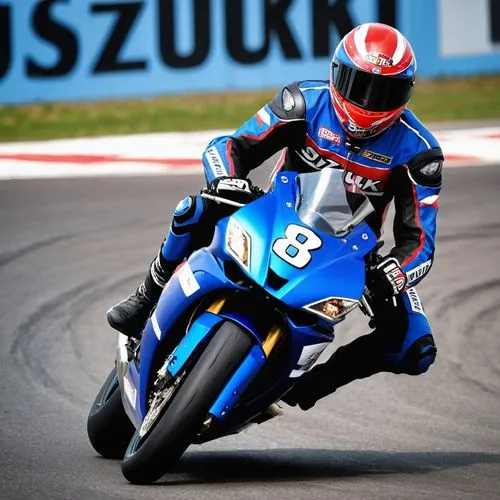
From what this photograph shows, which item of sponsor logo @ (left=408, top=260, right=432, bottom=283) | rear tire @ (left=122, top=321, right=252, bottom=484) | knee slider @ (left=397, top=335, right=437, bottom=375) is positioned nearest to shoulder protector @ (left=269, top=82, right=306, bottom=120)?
sponsor logo @ (left=408, top=260, right=432, bottom=283)

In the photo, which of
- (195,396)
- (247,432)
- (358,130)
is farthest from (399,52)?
(247,432)

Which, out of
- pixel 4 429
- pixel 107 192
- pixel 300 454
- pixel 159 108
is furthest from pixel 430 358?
pixel 159 108

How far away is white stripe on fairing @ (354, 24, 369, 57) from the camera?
4.95m

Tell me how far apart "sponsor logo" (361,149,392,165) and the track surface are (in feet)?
3.88

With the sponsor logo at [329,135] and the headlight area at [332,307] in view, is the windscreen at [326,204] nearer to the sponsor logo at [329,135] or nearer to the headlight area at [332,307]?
the headlight area at [332,307]

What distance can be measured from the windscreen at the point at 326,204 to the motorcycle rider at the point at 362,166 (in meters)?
0.31

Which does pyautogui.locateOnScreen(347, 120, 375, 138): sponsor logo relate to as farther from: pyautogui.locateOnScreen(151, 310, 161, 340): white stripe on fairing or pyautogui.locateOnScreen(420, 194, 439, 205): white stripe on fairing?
pyautogui.locateOnScreen(151, 310, 161, 340): white stripe on fairing

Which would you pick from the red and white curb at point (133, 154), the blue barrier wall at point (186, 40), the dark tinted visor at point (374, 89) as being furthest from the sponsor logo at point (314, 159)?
the blue barrier wall at point (186, 40)

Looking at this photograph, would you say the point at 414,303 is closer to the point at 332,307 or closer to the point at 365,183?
the point at 365,183

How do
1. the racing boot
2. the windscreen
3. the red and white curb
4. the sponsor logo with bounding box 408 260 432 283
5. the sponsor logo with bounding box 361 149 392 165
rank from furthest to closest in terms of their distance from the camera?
1. the red and white curb
2. the sponsor logo with bounding box 361 149 392 165
3. the racing boot
4. the sponsor logo with bounding box 408 260 432 283
5. the windscreen

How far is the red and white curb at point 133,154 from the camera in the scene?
11586 mm

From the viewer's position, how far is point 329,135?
5164 mm

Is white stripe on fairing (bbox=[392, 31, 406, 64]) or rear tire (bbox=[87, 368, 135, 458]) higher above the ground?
white stripe on fairing (bbox=[392, 31, 406, 64])

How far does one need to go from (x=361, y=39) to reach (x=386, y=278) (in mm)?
966
